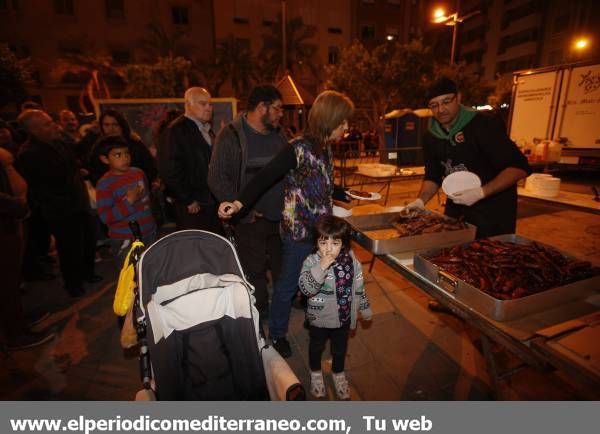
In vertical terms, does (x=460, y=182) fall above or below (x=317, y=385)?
above

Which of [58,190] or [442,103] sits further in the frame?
[58,190]

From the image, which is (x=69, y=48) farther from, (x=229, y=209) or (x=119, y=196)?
(x=229, y=209)

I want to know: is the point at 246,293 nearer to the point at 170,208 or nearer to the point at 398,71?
the point at 170,208

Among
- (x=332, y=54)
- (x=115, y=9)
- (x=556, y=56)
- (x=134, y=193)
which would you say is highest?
(x=115, y=9)

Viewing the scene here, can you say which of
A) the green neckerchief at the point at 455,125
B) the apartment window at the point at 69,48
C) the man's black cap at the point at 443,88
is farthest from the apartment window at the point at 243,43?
the man's black cap at the point at 443,88

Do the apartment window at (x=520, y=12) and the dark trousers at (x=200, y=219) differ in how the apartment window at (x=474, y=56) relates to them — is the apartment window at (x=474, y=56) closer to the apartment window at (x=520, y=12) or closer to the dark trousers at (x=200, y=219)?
the apartment window at (x=520, y=12)

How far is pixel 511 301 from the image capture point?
5.32ft

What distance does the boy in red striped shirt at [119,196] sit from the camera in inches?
133

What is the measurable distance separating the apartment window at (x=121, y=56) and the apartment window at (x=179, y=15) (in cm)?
575

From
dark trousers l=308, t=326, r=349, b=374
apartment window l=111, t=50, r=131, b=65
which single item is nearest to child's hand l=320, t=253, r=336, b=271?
dark trousers l=308, t=326, r=349, b=374

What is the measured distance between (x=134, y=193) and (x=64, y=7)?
35431 mm

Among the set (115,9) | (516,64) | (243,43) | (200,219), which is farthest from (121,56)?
(516,64)

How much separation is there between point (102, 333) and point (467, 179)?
4226 millimetres

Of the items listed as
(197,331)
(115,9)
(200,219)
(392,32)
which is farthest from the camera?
(392,32)
